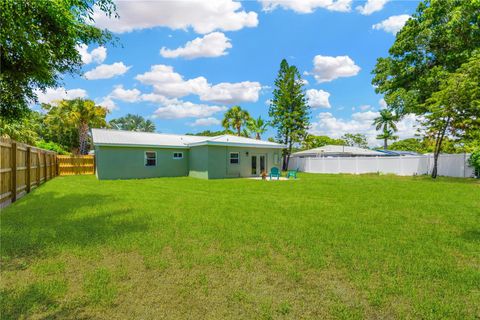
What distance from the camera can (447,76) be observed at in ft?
60.2

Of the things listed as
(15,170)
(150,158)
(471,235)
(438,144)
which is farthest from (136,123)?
(471,235)

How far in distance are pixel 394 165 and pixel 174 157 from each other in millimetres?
17411

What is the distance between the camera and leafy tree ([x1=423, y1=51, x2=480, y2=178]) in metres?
15.0

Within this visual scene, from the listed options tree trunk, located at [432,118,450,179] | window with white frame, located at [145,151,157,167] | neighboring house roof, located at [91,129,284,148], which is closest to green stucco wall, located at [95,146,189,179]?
window with white frame, located at [145,151,157,167]

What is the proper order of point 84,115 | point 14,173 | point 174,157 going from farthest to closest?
1. point 84,115
2. point 174,157
3. point 14,173

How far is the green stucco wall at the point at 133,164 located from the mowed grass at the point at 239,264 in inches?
418

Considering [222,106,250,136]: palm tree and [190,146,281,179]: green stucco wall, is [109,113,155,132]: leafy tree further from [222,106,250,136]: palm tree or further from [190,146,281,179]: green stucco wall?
[190,146,281,179]: green stucco wall

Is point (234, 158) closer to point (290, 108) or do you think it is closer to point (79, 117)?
point (290, 108)

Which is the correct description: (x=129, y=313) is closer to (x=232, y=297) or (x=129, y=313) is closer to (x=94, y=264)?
(x=232, y=297)

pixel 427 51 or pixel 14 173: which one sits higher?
pixel 427 51

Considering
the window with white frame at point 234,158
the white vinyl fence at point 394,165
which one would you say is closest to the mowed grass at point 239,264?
the window with white frame at point 234,158

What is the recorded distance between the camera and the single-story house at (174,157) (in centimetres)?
1704

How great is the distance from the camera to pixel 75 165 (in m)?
21.0

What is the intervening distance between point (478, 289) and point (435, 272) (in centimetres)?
44
